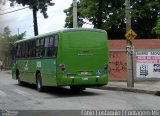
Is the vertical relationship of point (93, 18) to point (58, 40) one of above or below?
above

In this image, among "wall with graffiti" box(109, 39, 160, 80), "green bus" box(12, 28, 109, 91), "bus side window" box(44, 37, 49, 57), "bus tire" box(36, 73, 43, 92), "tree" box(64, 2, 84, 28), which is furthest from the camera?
"tree" box(64, 2, 84, 28)

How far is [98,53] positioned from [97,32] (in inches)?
35.5

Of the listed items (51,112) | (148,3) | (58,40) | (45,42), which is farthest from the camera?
(148,3)

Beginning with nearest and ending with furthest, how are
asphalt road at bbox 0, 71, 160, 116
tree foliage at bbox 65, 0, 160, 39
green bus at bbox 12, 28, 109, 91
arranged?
asphalt road at bbox 0, 71, 160, 116
green bus at bbox 12, 28, 109, 91
tree foliage at bbox 65, 0, 160, 39

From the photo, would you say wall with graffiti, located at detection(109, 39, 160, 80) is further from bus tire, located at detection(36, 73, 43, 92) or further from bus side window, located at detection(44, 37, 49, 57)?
bus side window, located at detection(44, 37, 49, 57)

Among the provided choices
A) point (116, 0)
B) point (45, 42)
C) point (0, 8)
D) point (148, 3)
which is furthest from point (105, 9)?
point (0, 8)

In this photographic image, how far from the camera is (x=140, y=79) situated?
23516 mm

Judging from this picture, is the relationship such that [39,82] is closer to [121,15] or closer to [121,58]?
[121,58]

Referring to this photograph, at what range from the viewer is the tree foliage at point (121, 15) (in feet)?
145

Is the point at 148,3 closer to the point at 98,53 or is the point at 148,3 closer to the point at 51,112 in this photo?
the point at 98,53

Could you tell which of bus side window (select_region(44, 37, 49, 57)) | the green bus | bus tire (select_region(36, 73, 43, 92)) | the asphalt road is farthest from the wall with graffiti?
bus side window (select_region(44, 37, 49, 57))

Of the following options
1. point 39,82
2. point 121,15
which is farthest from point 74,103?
point 121,15

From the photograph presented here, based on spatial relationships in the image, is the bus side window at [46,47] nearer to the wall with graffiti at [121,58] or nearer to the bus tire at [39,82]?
the bus tire at [39,82]

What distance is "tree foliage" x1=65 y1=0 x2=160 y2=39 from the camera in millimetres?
44281
